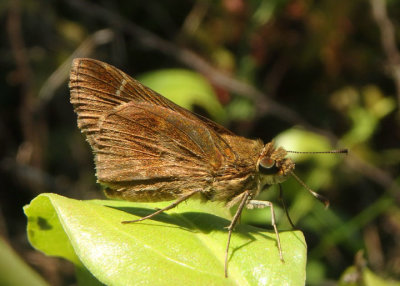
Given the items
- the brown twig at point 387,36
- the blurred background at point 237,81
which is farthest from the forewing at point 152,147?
the brown twig at point 387,36

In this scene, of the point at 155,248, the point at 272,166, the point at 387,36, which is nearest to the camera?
the point at 155,248

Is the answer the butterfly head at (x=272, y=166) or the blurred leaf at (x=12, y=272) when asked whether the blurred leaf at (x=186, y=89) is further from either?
the blurred leaf at (x=12, y=272)

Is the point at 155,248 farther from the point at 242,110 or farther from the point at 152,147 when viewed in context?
the point at 242,110

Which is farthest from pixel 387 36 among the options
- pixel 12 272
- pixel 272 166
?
pixel 12 272

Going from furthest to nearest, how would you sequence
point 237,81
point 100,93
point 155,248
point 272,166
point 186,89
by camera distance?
1. point 237,81
2. point 186,89
3. point 100,93
4. point 272,166
5. point 155,248

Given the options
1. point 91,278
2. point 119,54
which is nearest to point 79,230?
point 91,278

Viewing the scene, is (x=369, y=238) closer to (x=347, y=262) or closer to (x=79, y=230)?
(x=347, y=262)

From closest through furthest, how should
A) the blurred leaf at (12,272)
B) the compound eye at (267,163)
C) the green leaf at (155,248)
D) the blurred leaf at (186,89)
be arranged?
the blurred leaf at (12,272) < the green leaf at (155,248) < the compound eye at (267,163) < the blurred leaf at (186,89)
